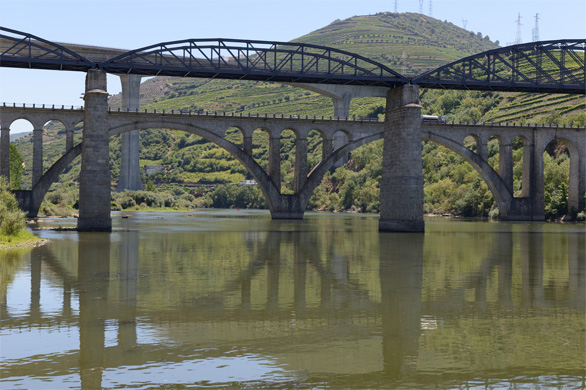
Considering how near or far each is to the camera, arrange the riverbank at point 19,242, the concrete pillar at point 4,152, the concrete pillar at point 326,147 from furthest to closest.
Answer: the concrete pillar at point 326,147 → the concrete pillar at point 4,152 → the riverbank at point 19,242

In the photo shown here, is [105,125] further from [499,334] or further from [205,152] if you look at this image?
[205,152]

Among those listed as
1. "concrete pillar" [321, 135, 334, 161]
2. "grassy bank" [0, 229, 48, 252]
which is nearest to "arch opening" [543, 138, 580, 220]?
"concrete pillar" [321, 135, 334, 161]

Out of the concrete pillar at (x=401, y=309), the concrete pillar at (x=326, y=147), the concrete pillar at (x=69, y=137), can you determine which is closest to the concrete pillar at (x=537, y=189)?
the concrete pillar at (x=326, y=147)

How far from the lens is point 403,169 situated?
5947 centimetres

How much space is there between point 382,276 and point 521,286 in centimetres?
508

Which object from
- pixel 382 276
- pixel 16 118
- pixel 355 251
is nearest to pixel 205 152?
pixel 16 118

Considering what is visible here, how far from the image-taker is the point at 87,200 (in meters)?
52.9

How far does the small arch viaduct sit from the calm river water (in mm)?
23352

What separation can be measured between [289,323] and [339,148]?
7411 cm

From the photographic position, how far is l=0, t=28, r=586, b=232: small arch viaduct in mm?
53812

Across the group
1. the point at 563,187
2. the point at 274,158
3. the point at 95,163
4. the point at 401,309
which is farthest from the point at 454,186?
the point at 401,309

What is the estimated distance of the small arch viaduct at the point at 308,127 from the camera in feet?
177

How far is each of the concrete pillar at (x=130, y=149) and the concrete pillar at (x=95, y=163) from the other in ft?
244

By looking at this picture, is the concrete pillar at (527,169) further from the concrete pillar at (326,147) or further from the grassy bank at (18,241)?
the grassy bank at (18,241)
